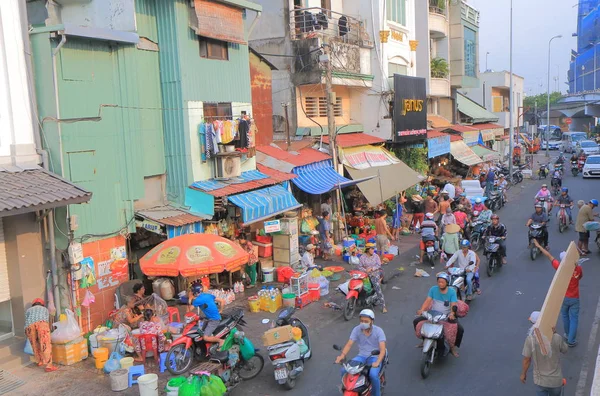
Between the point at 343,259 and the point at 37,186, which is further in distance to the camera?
the point at 343,259

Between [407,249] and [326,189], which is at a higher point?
[326,189]

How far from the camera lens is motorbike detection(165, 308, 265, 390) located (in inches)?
335

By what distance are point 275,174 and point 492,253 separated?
21.1 ft

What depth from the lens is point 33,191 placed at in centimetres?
943

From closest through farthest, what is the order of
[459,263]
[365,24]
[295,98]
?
[459,263]
[295,98]
[365,24]

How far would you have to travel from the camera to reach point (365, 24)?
2388 centimetres

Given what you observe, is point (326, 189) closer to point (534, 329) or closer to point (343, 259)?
point (343, 259)

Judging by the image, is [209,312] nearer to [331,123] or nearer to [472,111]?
[331,123]

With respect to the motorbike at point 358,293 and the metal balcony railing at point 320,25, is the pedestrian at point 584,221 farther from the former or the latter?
the metal balcony railing at point 320,25

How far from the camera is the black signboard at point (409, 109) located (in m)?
23.8

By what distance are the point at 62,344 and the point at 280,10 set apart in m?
14.0

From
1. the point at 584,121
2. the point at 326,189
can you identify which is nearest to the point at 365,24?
the point at 326,189

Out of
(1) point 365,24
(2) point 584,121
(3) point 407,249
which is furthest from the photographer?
(2) point 584,121

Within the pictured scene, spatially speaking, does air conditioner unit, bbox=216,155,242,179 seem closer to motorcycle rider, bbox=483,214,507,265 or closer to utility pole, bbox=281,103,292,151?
utility pole, bbox=281,103,292,151
